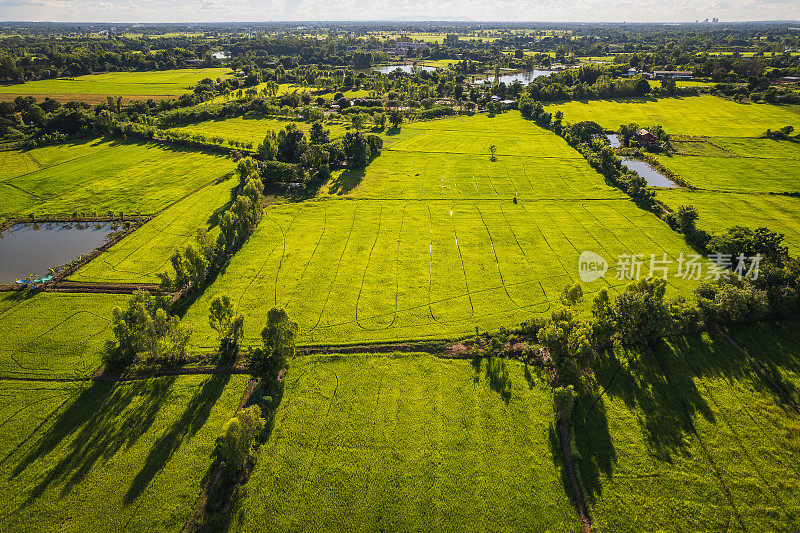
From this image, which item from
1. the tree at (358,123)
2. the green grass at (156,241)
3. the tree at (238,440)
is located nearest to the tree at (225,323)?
the tree at (238,440)

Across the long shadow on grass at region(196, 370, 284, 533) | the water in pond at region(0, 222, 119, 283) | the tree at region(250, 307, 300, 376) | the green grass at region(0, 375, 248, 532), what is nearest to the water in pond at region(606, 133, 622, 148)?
the tree at region(250, 307, 300, 376)

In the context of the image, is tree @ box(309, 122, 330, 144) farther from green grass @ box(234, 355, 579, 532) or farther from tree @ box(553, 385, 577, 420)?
tree @ box(553, 385, 577, 420)

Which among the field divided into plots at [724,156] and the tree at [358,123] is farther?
the tree at [358,123]

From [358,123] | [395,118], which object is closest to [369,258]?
[358,123]

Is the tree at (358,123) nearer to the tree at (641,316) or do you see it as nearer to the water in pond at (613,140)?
the water in pond at (613,140)

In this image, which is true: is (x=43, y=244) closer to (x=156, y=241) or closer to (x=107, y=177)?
(x=156, y=241)

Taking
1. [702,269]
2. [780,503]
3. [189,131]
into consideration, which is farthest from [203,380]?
[189,131]
